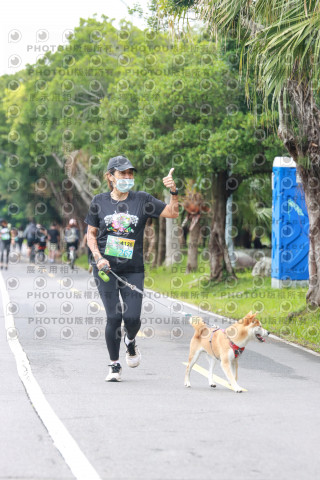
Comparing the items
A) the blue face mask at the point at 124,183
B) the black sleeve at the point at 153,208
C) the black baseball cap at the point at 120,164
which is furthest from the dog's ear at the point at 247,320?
the black baseball cap at the point at 120,164

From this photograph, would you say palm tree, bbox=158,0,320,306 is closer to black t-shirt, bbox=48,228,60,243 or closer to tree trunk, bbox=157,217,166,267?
tree trunk, bbox=157,217,166,267

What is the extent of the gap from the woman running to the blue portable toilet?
48.8ft

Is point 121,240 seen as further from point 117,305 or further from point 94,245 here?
point 117,305

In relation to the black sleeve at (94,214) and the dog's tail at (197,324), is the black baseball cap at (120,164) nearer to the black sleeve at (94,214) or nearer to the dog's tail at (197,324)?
the black sleeve at (94,214)

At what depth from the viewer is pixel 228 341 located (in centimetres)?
896

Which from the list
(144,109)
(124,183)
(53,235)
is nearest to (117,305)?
(124,183)

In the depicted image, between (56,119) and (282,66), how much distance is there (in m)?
36.0

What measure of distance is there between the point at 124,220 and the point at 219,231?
17933 mm

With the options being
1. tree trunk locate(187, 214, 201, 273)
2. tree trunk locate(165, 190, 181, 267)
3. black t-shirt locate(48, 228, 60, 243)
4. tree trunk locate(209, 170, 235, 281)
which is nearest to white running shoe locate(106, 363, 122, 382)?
tree trunk locate(209, 170, 235, 281)

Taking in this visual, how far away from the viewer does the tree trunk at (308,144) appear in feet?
49.5

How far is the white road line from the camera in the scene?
5871mm

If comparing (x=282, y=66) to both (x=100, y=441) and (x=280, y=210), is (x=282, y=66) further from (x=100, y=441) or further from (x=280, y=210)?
(x=280, y=210)

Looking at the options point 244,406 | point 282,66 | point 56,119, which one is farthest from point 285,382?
point 56,119

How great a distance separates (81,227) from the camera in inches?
2318
